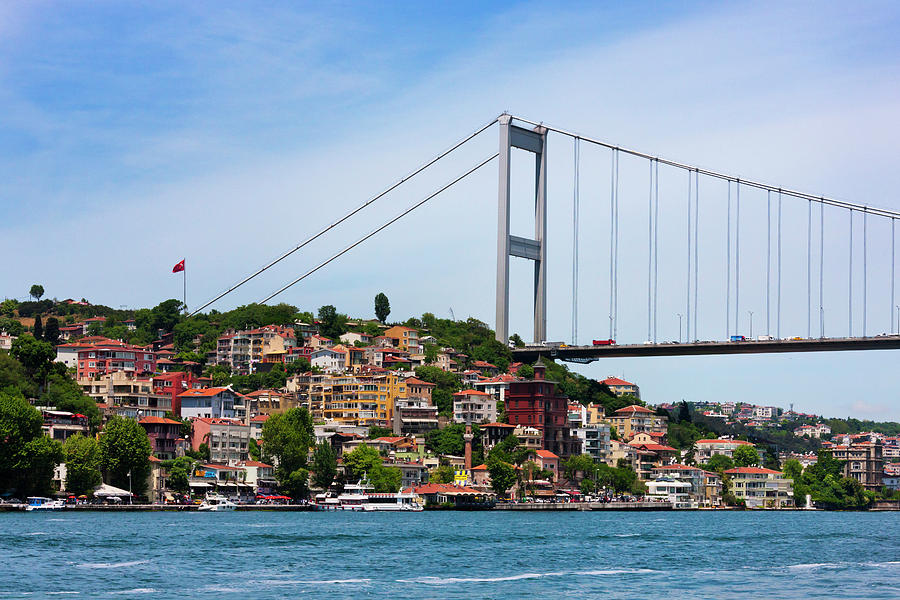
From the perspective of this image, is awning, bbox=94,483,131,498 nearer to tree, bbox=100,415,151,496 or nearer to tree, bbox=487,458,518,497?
tree, bbox=100,415,151,496

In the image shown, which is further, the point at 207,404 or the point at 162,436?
the point at 207,404

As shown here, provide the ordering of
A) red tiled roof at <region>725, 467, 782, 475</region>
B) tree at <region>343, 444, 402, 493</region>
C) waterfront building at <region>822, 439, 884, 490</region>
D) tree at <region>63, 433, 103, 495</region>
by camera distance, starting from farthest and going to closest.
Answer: waterfront building at <region>822, 439, 884, 490</region>, red tiled roof at <region>725, 467, 782, 475</region>, tree at <region>343, 444, 402, 493</region>, tree at <region>63, 433, 103, 495</region>

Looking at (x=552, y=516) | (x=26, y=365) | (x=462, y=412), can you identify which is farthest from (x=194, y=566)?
(x=462, y=412)

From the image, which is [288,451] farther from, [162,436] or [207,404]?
[207,404]

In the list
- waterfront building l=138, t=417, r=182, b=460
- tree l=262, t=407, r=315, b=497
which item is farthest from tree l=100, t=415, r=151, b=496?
tree l=262, t=407, r=315, b=497

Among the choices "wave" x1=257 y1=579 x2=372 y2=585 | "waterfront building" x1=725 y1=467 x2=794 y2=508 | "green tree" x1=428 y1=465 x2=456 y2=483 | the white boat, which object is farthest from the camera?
"waterfront building" x1=725 y1=467 x2=794 y2=508

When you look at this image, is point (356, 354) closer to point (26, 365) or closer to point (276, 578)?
point (26, 365)

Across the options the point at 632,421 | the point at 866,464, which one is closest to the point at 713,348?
the point at 632,421

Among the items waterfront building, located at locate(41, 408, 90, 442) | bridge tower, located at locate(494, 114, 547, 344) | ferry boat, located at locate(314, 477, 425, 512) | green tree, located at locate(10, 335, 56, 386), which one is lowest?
ferry boat, located at locate(314, 477, 425, 512)
